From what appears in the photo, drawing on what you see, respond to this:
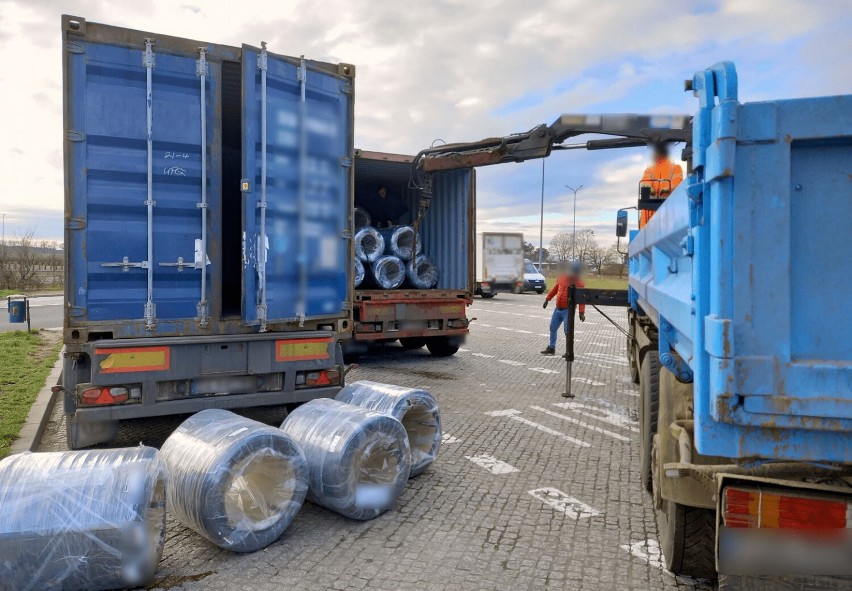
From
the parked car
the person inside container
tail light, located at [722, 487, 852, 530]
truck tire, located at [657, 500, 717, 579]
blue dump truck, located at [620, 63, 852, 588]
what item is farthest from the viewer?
the parked car

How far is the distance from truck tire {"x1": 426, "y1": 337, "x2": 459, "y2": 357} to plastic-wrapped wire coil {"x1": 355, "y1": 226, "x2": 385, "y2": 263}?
6.35 feet

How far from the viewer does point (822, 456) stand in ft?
6.84

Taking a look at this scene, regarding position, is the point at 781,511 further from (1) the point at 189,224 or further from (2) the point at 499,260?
(2) the point at 499,260

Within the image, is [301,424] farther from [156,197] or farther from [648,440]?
[648,440]

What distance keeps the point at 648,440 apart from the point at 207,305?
3.60 m

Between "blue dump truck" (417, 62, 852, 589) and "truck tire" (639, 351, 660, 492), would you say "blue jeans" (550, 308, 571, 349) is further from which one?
"blue dump truck" (417, 62, 852, 589)

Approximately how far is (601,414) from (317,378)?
11.3 ft

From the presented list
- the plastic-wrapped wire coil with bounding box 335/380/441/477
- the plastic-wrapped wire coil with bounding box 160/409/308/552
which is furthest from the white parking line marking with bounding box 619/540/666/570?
the plastic-wrapped wire coil with bounding box 160/409/308/552

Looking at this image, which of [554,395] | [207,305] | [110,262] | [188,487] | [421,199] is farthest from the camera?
[421,199]

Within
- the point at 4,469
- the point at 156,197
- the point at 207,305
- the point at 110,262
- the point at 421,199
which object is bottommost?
the point at 4,469

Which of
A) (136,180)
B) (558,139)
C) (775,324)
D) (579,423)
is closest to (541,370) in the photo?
(579,423)

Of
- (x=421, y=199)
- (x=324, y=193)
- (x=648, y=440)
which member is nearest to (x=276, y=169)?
(x=324, y=193)

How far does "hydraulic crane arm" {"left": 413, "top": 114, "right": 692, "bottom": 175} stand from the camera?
7.77 metres

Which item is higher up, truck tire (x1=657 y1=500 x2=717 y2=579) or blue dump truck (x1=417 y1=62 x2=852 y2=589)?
blue dump truck (x1=417 y1=62 x2=852 y2=589)
